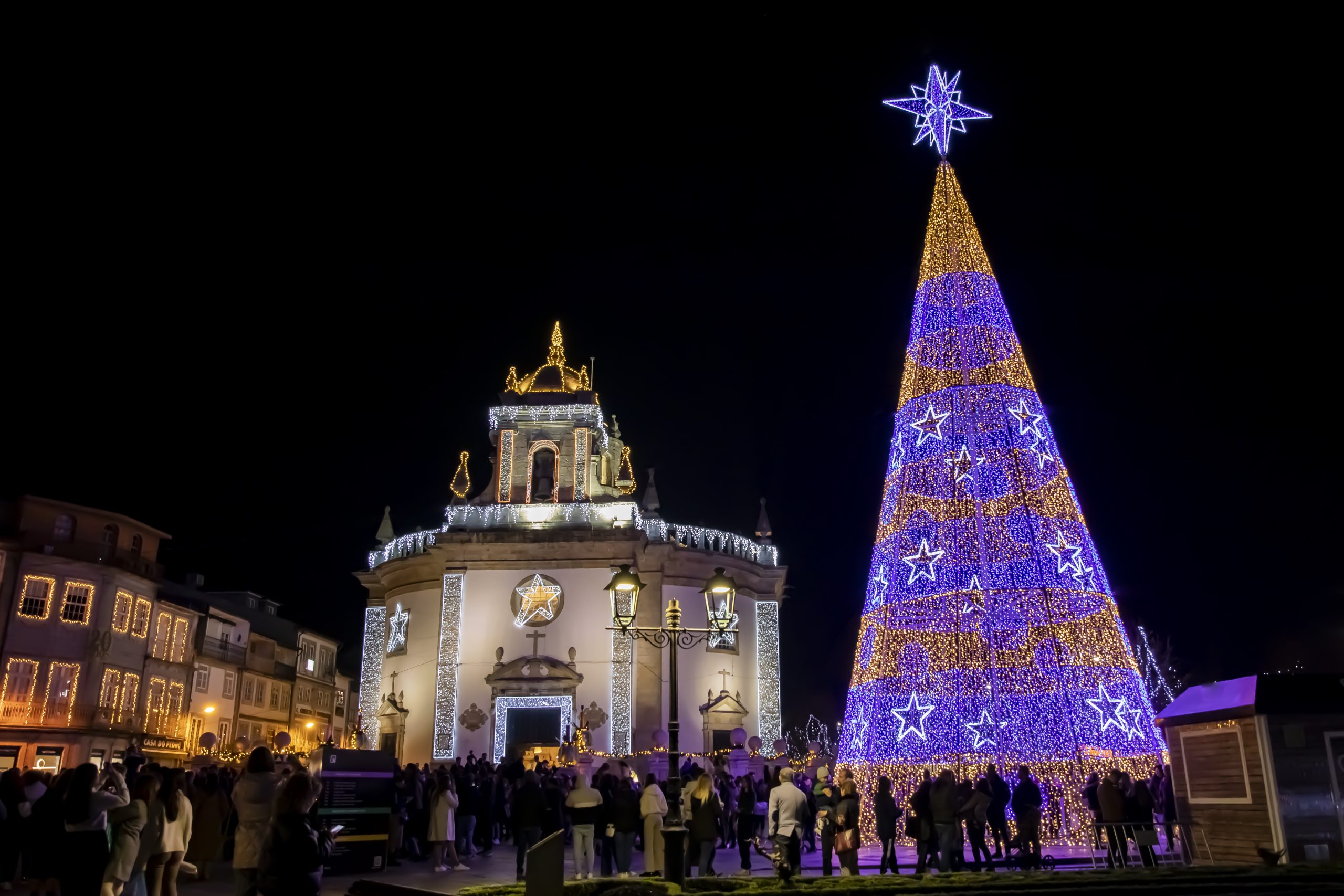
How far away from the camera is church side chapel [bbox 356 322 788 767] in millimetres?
35906

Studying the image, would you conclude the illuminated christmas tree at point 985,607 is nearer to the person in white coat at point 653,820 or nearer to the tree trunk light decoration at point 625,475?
the person in white coat at point 653,820

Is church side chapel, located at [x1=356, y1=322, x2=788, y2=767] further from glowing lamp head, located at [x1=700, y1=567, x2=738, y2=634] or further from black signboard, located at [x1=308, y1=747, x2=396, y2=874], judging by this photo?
glowing lamp head, located at [x1=700, y1=567, x2=738, y2=634]

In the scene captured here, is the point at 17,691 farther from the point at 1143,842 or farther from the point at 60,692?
the point at 1143,842

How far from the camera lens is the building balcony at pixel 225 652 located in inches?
1809

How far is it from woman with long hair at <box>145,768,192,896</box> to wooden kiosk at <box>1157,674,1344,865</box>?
11.8 m

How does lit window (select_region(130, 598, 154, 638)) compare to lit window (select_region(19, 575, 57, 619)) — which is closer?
lit window (select_region(19, 575, 57, 619))

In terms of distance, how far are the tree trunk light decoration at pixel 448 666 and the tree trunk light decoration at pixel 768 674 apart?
11.2 meters

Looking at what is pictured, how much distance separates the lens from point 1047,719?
17594 millimetres

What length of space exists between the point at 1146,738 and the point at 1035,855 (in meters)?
3.37

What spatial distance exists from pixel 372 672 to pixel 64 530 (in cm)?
1241

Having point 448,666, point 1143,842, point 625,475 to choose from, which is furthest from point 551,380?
point 1143,842

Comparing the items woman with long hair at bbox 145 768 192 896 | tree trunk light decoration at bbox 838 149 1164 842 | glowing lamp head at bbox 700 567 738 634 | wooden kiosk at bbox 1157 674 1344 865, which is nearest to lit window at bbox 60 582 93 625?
tree trunk light decoration at bbox 838 149 1164 842

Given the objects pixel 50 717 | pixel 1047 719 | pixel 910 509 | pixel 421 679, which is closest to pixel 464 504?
pixel 421 679

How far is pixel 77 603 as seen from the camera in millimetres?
36344
